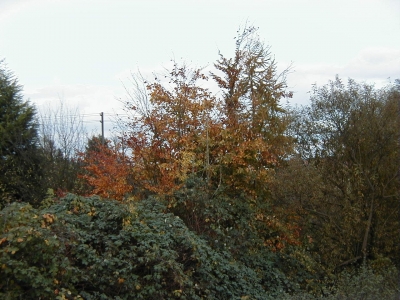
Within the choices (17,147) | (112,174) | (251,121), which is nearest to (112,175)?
(112,174)

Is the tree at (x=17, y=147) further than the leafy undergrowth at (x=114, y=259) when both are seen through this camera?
Yes

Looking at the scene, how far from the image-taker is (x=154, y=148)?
14188 mm

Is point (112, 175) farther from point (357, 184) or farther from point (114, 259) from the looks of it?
point (357, 184)

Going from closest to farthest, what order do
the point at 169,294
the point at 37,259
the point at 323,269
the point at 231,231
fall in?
the point at 37,259
the point at 169,294
the point at 231,231
the point at 323,269

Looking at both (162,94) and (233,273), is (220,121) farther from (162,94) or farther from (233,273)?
(233,273)

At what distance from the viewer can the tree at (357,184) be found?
13.3m

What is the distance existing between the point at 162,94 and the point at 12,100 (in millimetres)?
11257

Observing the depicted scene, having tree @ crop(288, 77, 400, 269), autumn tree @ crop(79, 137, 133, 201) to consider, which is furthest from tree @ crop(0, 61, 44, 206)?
tree @ crop(288, 77, 400, 269)

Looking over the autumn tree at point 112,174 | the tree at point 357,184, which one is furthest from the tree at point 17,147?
the tree at point 357,184

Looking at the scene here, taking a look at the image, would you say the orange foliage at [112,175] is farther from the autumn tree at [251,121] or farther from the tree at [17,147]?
the tree at [17,147]

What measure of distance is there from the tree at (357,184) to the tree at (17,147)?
1294cm

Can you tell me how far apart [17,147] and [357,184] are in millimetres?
15981

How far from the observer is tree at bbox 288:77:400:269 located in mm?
13289

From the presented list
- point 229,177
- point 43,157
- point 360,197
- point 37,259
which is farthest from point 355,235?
point 43,157
